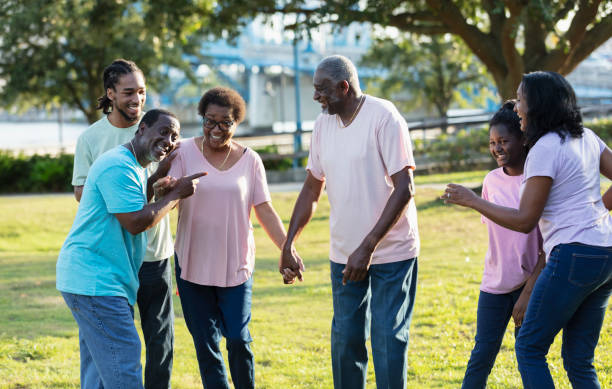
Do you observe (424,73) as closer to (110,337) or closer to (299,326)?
(299,326)

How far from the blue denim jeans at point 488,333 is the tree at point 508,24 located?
9.58m

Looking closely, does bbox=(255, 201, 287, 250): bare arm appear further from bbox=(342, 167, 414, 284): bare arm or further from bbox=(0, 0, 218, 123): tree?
bbox=(0, 0, 218, 123): tree

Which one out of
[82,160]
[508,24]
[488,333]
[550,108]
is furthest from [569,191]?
[508,24]

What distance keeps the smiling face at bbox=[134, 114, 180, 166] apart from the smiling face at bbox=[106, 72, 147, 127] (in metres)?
0.58

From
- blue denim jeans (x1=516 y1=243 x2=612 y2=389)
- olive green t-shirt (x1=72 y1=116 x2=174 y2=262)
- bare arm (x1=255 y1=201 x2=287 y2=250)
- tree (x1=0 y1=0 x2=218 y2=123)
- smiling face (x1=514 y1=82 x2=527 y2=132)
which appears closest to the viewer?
blue denim jeans (x1=516 y1=243 x2=612 y2=389)

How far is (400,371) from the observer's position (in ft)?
12.8

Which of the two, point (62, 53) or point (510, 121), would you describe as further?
point (62, 53)

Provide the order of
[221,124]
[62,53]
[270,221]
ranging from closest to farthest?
[221,124], [270,221], [62,53]

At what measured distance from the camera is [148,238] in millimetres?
4180

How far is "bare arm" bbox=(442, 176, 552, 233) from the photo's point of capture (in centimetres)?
344

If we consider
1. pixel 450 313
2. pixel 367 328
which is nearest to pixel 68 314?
pixel 450 313

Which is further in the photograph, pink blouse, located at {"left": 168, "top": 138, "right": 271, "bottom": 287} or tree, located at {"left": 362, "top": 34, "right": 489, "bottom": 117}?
tree, located at {"left": 362, "top": 34, "right": 489, "bottom": 117}

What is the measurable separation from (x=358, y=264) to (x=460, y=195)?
0.61 meters

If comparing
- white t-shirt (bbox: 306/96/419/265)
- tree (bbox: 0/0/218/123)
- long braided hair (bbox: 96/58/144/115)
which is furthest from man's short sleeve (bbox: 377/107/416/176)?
tree (bbox: 0/0/218/123)
